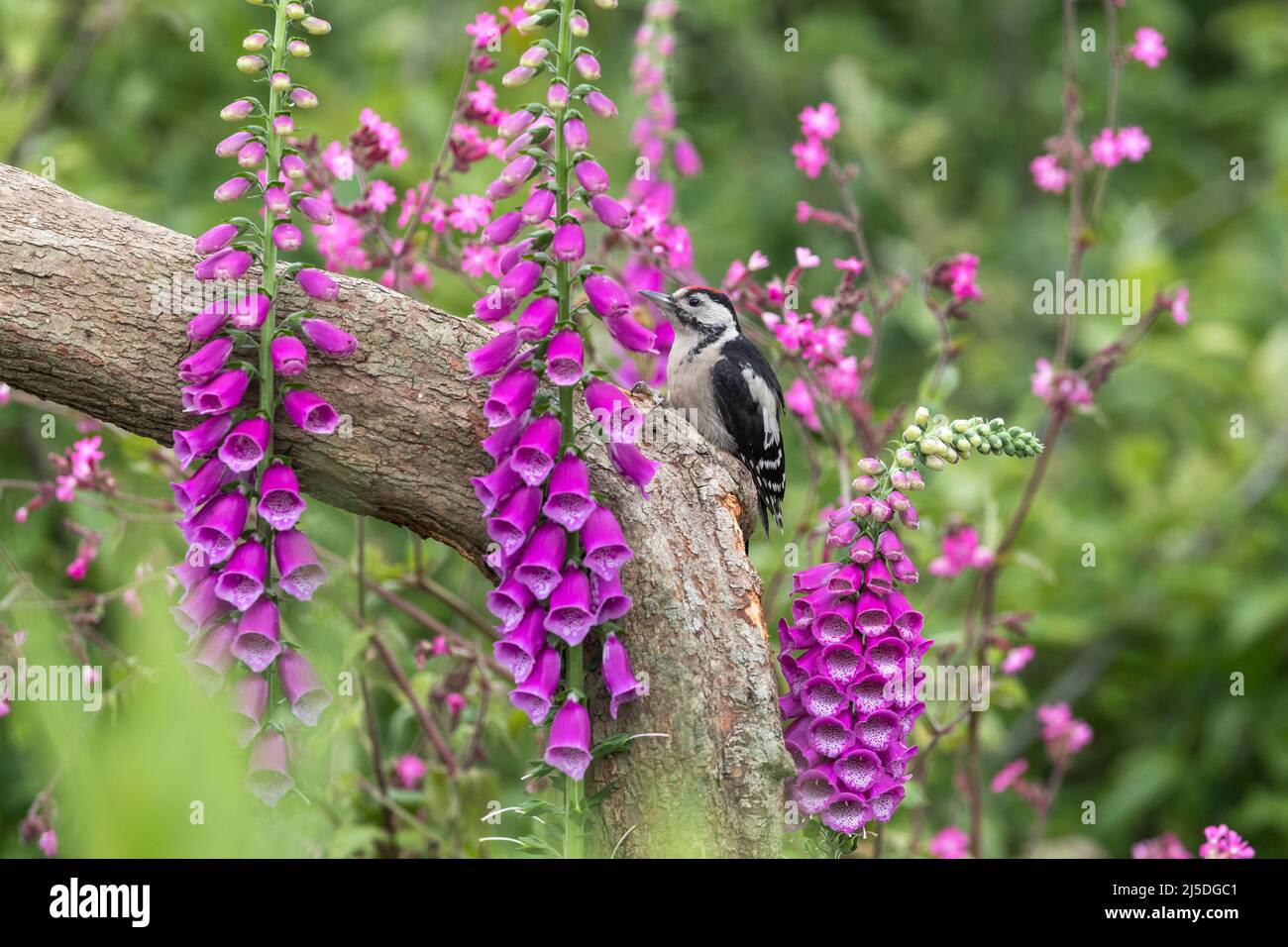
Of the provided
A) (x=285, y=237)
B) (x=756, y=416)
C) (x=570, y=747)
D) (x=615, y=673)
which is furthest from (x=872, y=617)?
(x=756, y=416)

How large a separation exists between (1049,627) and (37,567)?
3.79 metres

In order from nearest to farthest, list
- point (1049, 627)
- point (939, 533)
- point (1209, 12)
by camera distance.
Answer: point (939, 533) < point (1049, 627) < point (1209, 12)

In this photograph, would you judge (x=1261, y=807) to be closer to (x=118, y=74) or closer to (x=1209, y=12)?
(x=118, y=74)

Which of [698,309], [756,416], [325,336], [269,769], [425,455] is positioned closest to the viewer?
[269,769]

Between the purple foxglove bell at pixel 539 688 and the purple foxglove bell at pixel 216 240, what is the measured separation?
3.08 ft

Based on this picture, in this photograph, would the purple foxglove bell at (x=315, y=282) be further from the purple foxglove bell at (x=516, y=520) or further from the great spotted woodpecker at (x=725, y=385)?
the great spotted woodpecker at (x=725, y=385)

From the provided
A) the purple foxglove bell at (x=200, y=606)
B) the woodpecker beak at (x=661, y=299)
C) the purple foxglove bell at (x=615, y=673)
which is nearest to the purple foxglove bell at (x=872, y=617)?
the purple foxglove bell at (x=615, y=673)

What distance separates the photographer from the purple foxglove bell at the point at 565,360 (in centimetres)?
239

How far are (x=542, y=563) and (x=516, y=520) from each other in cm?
9

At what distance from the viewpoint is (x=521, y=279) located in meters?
2.41

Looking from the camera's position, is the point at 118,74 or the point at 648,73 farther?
the point at 118,74

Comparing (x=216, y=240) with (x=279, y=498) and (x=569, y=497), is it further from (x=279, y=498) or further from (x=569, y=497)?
(x=569, y=497)

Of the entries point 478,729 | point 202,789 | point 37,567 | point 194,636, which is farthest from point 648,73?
point 202,789

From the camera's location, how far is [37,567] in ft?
17.6
